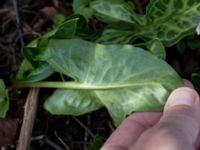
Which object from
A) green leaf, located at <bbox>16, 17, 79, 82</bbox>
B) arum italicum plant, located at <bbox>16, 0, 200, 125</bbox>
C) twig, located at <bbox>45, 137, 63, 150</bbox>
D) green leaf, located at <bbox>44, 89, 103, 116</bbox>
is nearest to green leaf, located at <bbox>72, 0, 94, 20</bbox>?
arum italicum plant, located at <bbox>16, 0, 200, 125</bbox>

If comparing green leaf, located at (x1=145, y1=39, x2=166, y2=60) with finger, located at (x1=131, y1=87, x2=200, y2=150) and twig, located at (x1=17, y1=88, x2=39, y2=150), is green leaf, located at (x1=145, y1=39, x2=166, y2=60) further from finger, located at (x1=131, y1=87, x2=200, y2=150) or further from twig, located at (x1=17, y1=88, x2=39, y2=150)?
twig, located at (x1=17, y1=88, x2=39, y2=150)

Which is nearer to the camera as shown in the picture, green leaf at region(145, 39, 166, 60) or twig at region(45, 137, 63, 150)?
green leaf at region(145, 39, 166, 60)

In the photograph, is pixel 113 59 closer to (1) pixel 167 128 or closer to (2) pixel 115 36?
(2) pixel 115 36

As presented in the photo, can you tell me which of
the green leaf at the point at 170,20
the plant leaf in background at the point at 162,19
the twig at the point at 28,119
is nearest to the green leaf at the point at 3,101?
the twig at the point at 28,119

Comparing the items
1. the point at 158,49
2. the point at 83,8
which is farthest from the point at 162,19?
the point at 83,8

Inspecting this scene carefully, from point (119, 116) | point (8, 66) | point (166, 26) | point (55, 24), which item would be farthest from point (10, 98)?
point (166, 26)

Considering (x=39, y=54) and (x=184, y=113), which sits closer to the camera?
(x=184, y=113)

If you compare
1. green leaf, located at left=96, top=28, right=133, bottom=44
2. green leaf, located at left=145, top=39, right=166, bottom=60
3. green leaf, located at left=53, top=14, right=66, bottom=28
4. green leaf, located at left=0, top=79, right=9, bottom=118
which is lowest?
green leaf, located at left=0, top=79, right=9, bottom=118
